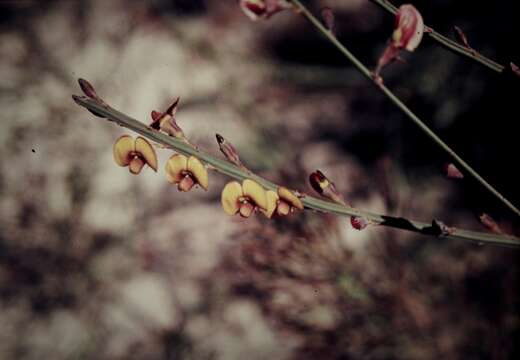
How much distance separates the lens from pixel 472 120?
1291 millimetres

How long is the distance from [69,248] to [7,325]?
11.3 inches

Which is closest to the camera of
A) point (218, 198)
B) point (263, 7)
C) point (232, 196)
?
point (263, 7)

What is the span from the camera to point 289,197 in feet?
1.66

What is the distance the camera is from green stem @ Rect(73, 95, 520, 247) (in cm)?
46

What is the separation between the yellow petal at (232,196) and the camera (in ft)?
1.73

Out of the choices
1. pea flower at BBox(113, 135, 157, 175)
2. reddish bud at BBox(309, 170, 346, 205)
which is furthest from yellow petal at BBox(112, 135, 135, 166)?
reddish bud at BBox(309, 170, 346, 205)

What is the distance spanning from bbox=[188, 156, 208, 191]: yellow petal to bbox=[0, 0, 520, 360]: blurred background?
2.72 ft

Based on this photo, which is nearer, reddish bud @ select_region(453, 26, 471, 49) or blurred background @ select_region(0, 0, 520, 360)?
reddish bud @ select_region(453, 26, 471, 49)

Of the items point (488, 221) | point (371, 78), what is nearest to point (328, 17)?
point (371, 78)

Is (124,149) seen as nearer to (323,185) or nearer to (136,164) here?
(136,164)

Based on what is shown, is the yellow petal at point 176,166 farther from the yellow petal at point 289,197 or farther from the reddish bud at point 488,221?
the reddish bud at point 488,221

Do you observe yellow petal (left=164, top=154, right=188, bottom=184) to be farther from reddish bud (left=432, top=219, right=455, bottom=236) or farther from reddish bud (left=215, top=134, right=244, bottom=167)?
reddish bud (left=432, top=219, right=455, bottom=236)

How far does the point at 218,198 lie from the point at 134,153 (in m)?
0.87

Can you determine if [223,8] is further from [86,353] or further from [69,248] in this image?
[86,353]
